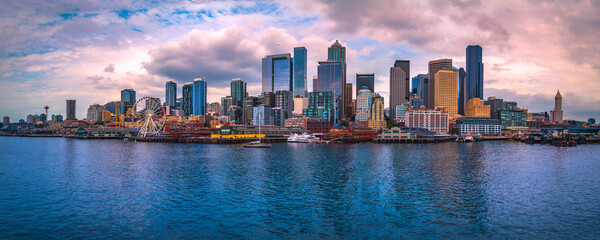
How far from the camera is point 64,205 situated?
33625 millimetres

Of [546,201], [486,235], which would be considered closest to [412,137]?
[546,201]

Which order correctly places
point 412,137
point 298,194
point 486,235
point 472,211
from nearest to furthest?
1. point 486,235
2. point 472,211
3. point 298,194
4. point 412,137

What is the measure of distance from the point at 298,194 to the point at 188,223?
1371 centimetres

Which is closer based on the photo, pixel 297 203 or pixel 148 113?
pixel 297 203

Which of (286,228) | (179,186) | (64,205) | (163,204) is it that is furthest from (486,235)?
(64,205)

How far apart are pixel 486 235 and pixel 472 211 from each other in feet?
21.1

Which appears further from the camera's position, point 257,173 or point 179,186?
point 257,173

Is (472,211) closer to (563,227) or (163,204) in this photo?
(563,227)

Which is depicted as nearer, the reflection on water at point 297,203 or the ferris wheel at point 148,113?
the reflection on water at point 297,203

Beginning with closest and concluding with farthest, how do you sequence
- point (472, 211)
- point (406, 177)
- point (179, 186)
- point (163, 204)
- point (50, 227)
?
point (50, 227), point (472, 211), point (163, 204), point (179, 186), point (406, 177)

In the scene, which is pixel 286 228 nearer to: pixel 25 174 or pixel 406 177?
pixel 406 177

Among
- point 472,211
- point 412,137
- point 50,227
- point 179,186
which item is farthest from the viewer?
point 412,137

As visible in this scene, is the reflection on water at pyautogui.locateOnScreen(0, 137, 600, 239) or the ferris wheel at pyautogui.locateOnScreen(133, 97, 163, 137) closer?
the reflection on water at pyautogui.locateOnScreen(0, 137, 600, 239)

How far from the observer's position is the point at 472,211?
1252 inches
